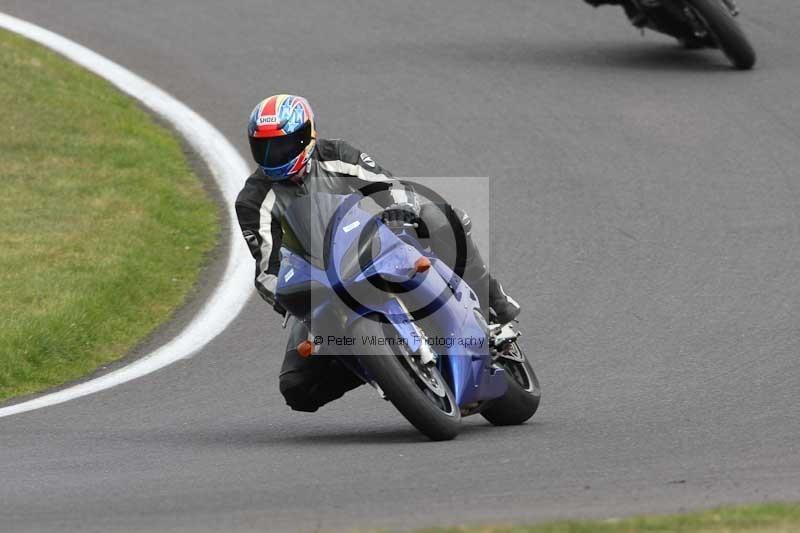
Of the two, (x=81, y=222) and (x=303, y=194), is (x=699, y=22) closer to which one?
(x=81, y=222)

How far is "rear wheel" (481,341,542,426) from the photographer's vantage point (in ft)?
26.6

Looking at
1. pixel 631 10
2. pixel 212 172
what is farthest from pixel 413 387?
pixel 631 10

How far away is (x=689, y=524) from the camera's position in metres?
5.40

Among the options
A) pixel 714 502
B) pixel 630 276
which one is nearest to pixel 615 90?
pixel 630 276

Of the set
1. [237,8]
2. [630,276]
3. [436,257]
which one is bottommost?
[630,276]

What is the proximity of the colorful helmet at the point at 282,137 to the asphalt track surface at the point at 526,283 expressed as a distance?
1.37 meters

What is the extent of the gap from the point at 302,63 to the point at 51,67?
272cm

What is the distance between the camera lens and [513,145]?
47.6 feet

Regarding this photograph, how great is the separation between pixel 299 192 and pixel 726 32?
935 centimetres

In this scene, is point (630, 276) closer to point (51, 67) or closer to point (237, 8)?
point (51, 67)

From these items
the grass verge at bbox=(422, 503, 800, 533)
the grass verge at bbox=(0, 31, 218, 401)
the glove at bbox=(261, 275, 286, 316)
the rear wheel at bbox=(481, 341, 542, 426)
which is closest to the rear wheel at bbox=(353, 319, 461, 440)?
the glove at bbox=(261, 275, 286, 316)

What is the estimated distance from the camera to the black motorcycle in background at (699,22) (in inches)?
620

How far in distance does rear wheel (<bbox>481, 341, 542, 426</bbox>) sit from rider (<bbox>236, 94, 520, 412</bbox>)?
596 millimetres

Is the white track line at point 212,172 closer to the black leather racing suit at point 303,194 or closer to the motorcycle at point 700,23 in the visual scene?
the black leather racing suit at point 303,194
